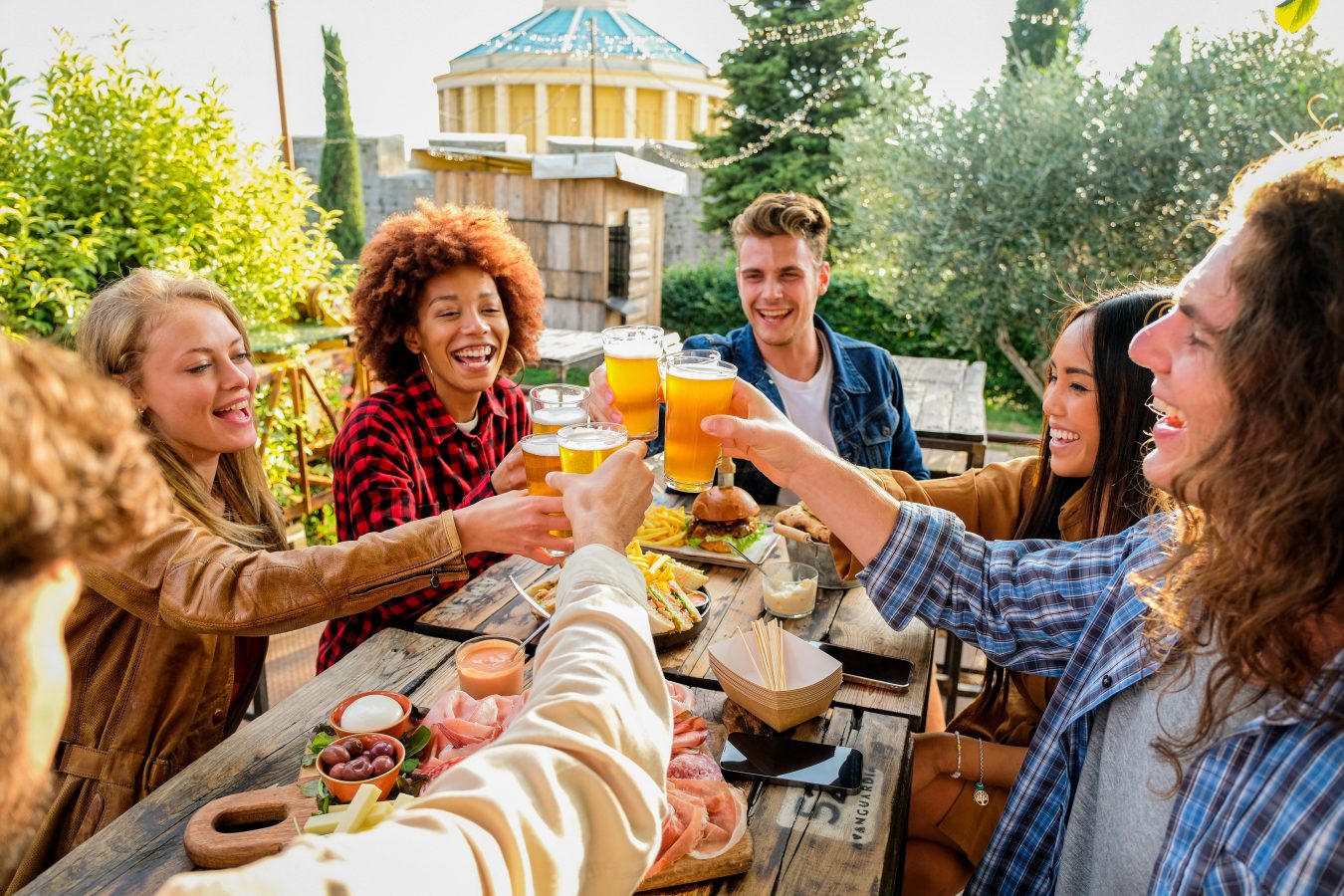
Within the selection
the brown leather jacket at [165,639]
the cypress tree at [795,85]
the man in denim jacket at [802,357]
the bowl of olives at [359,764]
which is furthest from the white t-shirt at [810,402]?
the cypress tree at [795,85]

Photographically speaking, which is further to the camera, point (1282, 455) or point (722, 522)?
point (722, 522)

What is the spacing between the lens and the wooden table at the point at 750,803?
5.19ft

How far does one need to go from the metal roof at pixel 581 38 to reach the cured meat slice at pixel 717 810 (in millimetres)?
29801

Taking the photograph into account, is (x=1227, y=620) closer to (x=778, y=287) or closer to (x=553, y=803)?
(x=553, y=803)

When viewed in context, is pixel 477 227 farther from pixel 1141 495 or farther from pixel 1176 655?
pixel 1176 655

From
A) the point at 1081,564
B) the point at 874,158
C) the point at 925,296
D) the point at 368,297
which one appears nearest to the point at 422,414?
the point at 368,297

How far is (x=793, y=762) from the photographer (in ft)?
6.25

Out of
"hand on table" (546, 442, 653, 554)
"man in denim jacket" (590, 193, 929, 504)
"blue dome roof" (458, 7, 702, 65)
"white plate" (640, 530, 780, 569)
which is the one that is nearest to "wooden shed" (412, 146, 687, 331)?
"man in denim jacket" (590, 193, 929, 504)

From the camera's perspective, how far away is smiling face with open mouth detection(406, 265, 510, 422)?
3.48 m

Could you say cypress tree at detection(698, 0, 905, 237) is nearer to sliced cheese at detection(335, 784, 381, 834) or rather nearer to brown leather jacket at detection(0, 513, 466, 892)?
brown leather jacket at detection(0, 513, 466, 892)

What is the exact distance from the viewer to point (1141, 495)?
2.55 meters

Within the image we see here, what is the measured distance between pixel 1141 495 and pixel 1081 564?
0.63 m

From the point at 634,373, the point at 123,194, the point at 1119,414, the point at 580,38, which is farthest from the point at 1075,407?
the point at 580,38

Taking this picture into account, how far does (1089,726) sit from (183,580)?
2113mm
